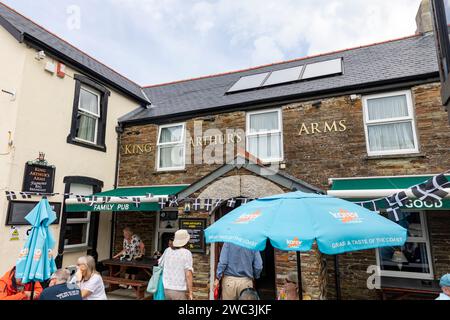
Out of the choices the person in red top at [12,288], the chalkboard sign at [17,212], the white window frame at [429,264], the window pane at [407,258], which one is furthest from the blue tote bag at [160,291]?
the window pane at [407,258]

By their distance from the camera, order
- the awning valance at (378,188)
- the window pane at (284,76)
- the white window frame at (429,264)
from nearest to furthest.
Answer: the awning valance at (378,188), the white window frame at (429,264), the window pane at (284,76)

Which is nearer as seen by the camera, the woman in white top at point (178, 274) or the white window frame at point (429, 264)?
the woman in white top at point (178, 274)

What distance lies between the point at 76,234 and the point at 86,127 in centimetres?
367

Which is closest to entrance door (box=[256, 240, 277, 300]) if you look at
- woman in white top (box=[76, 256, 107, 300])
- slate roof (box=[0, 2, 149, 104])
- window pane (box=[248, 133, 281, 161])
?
window pane (box=[248, 133, 281, 161])

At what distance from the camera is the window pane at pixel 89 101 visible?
9.64m

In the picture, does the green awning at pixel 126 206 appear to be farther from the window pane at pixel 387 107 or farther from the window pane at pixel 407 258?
the window pane at pixel 387 107

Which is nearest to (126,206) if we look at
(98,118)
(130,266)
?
(130,266)

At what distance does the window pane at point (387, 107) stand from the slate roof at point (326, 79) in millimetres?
530

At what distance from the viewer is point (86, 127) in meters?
9.73

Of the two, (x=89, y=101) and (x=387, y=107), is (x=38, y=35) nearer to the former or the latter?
(x=89, y=101)

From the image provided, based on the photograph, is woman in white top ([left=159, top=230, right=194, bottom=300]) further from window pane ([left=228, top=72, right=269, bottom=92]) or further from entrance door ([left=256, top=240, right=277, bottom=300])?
window pane ([left=228, top=72, right=269, bottom=92])

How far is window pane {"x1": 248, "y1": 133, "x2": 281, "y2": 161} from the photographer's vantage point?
8938 millimetres

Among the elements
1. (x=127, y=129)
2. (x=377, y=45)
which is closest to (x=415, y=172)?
(x=377, y=45)

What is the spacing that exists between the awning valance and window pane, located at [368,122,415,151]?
93cm
